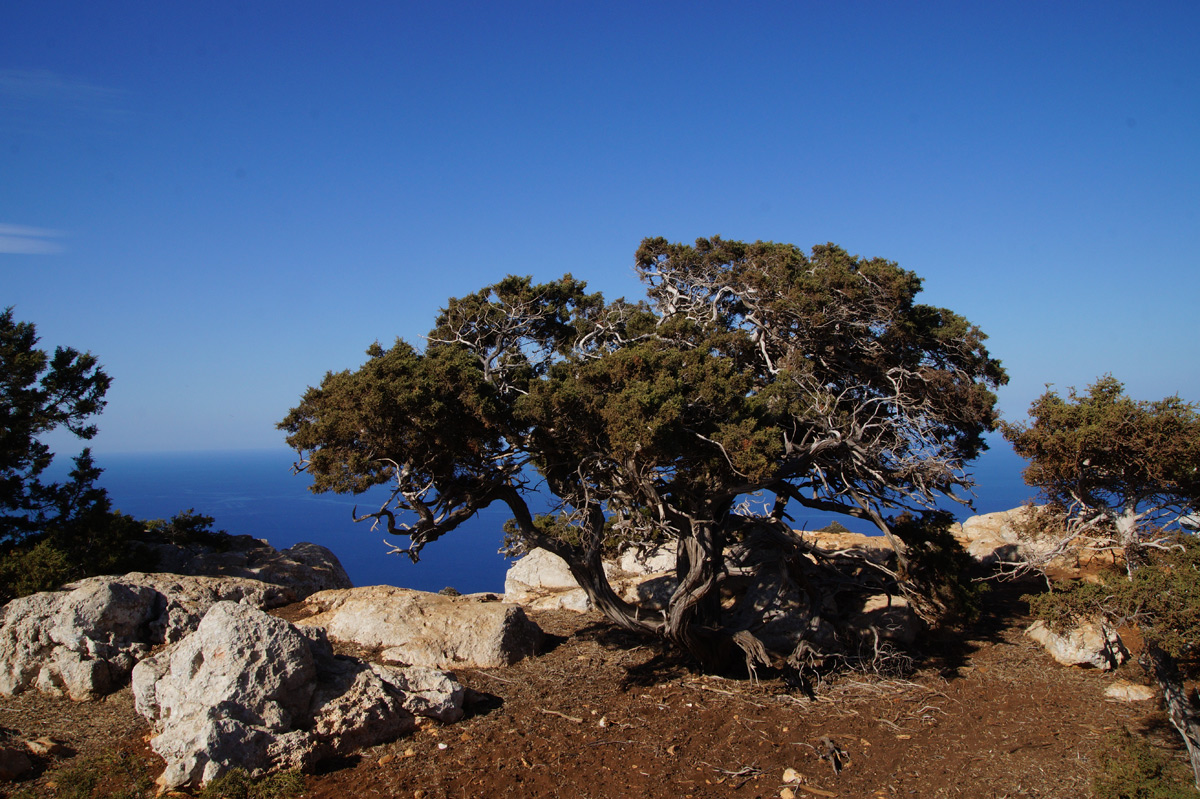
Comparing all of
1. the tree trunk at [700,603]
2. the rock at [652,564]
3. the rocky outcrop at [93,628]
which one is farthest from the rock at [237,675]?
the rock at [652,564]

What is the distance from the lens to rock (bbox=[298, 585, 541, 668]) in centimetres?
1098

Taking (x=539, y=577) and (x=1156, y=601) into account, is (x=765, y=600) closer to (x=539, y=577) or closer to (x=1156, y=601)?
(x=539, y=577)

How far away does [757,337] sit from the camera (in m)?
11.5

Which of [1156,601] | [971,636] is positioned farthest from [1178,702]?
[971,636]

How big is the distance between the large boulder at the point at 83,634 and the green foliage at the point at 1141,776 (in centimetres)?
1009

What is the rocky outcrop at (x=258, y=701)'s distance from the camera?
21.9ft

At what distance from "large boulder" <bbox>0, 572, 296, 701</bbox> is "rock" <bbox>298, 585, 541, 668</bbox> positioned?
8.24ft

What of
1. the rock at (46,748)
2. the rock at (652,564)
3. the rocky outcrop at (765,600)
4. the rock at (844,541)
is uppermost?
the rock at (844,541)

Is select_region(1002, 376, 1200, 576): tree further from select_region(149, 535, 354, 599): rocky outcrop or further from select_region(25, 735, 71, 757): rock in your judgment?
select_region(149, 535, 354, 599): rocky outcrop

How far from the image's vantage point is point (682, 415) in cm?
860

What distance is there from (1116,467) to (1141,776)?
3.65m

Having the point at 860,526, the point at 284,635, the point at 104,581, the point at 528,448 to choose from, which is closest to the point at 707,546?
the point at 528,448

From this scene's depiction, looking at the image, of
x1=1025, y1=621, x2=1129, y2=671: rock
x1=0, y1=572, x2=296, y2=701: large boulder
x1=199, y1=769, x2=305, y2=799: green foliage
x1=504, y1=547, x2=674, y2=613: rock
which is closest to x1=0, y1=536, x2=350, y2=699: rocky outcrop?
x1=0, y1=572, x2=296, y2=701: large boulder

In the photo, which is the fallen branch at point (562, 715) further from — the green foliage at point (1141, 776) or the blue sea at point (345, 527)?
the blue sea at point (345, 527)
